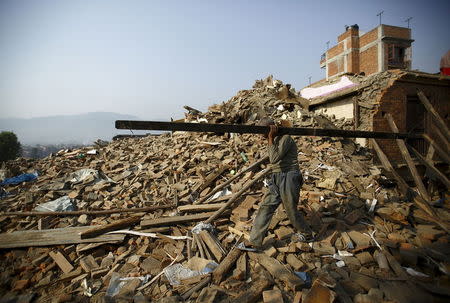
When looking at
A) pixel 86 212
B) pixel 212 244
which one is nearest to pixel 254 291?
pixel 212 244

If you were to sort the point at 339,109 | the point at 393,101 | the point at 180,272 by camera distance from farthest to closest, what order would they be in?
the point at 339,109 → the point at 393,101 → the point at 180,272

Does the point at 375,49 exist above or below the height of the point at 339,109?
above

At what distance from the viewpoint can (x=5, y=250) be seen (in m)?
4.49

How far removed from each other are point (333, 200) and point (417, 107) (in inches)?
303

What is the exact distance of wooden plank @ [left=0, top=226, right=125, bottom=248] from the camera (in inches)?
175

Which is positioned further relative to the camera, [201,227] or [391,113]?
[391,113]

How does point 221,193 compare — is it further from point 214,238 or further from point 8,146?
point 8,146


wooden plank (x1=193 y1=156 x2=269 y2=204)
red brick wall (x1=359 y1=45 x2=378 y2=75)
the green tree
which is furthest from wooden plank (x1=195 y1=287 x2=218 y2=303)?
the green tree

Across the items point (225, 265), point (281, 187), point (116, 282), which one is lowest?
point (116, 282)

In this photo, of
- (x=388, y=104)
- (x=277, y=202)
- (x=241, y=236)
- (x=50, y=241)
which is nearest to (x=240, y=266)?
(x=241, y=236)

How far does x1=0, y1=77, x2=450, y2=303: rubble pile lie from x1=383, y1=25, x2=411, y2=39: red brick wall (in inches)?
1069

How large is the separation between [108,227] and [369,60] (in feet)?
110

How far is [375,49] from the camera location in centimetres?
2564

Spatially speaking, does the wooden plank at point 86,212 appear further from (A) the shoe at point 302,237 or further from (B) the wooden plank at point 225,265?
(A) the shoe at point 302,237
